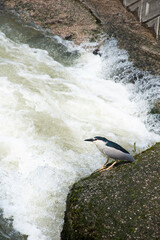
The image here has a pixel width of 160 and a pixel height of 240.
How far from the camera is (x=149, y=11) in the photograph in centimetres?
970

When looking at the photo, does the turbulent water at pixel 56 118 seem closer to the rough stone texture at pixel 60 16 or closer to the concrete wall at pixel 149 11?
the rough stone texture at pixel 60 16

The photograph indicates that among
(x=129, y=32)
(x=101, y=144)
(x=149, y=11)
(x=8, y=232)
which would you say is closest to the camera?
(x=8, y=232)

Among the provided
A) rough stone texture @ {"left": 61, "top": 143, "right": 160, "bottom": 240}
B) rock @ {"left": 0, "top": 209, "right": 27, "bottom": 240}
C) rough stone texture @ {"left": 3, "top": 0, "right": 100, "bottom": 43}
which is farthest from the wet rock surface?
rock @ {"left": 0, "top": 209, "right": 27, "bottom": 240}

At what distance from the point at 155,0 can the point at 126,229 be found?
8.82 metres

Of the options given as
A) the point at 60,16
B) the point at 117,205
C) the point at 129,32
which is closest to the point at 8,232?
the point at 117,205

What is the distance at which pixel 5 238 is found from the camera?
142 inches

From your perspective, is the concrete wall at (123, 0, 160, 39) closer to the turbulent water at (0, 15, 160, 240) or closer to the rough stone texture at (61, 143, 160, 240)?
the turbulent water at (0, 15, 160, 240)

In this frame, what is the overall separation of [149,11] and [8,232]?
28.9 feet

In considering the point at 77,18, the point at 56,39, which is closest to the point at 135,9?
the point at 77,18

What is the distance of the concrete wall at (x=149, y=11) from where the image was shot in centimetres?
932

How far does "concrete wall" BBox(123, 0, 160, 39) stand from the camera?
932 centimetres

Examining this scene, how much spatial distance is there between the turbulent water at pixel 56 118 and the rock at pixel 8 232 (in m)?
0.09

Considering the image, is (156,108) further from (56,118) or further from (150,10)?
(150,10)

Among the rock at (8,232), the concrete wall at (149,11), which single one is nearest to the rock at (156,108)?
the concrete wall at (149,11)
